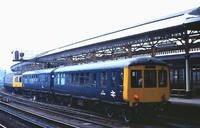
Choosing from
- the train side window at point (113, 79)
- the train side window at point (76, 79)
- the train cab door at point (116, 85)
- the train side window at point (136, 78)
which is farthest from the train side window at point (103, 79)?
the train side window at point (76, 79)

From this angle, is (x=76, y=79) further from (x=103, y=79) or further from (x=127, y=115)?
(x=127, y=115)

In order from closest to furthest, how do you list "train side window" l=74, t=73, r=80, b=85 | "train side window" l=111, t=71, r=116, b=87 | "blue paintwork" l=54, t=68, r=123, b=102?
"blue paintwork" l=54, t=68, r=123, b=102
"train side window" l=111, t=71, r=116, b=87
"train side window" l=74, t=73, r=80, b=85

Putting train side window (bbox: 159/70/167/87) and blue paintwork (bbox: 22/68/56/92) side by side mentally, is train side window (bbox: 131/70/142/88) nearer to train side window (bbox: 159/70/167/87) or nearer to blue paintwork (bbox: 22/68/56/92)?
train side window (bbox: 159/70/167/87)

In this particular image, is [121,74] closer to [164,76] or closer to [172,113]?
[164,76]

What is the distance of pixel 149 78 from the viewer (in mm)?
11484

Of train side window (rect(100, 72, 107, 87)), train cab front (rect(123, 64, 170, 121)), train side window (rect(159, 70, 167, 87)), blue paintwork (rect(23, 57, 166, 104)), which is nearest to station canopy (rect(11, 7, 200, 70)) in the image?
train side window (rect(159, 70, 167, 87))

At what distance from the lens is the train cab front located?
11.0 metres

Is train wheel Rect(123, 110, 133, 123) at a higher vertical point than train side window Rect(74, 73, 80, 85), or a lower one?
lower

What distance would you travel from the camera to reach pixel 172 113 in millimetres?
13273

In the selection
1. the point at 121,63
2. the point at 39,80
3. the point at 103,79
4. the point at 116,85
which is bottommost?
the point at 39,80

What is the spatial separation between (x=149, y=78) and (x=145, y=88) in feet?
1.95

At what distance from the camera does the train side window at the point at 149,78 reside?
447 inches

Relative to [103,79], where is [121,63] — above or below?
above

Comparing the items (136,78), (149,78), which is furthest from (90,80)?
(149,78)
